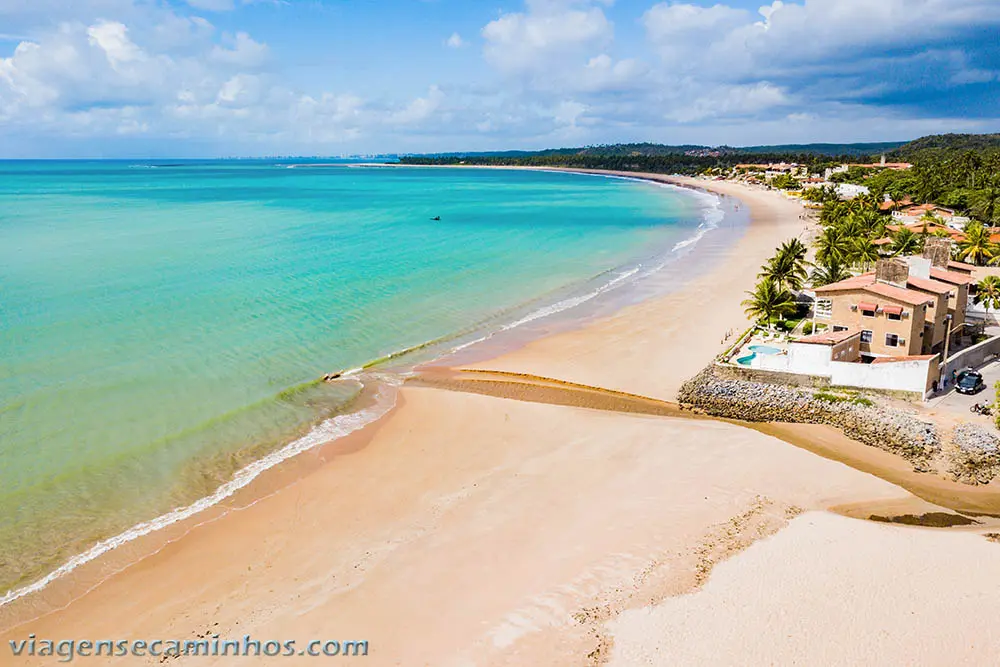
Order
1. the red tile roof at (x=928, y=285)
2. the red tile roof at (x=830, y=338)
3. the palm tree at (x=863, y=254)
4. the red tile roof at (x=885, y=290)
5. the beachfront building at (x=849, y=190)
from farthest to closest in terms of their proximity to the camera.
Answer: the beachfront building at (x=849, y=190) < the palm tree at (x=863, y=254) < the red tile roof at (x=928, y=285) < the red tile roof at (x=885, y=290) < the red tile roof at (x=830, y=338)

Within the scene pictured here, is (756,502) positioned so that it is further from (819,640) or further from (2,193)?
(2,193)

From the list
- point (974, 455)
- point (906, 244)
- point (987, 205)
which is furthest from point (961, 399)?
point (987, 205)

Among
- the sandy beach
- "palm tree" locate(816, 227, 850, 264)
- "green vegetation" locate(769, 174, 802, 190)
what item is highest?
"green vegetation" locate(769, 174, 802, 190)

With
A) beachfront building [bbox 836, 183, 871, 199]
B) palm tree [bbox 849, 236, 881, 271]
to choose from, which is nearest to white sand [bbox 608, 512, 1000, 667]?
palm tree [bbox 849, 236, 881, 271]

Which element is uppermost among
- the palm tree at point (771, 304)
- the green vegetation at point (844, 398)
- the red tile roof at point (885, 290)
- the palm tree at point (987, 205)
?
the palm tree at point (987, 205)

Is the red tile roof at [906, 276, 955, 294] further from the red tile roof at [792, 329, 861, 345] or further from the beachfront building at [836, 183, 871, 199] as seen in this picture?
the beachfront building at [836, 183, 871, 199]

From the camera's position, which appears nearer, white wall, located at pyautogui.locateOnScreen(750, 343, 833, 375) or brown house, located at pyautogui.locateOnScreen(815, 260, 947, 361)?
white wall, located at pyautogui.locateOnScreen(750, 343, 833, 375)

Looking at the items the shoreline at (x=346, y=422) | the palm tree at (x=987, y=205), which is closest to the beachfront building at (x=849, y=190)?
the palm tree at (x=987, y=205)

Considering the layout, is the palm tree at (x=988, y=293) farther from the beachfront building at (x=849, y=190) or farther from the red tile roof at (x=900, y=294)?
the beachfront building at (x=849, y=190)
